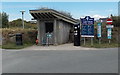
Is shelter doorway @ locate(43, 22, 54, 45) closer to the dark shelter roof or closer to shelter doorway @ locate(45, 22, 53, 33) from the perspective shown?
shelter doorway @ locate(45, 22, 53, 33)

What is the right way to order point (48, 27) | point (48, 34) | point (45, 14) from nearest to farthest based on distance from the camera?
point (45, 14), point (48, 34), point (48, 27)

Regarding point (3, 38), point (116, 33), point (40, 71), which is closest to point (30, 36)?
point (3, 38)

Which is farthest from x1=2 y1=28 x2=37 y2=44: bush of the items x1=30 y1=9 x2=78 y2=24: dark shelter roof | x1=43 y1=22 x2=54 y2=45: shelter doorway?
x1=30 y1=9 x2=78 y2=24: dark shelter roof

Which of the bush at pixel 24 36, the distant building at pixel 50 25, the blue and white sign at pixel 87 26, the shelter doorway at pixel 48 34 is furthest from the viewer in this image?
the bush at pixel 24 36

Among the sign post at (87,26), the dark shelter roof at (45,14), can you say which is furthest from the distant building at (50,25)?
the sign post at (87,26)

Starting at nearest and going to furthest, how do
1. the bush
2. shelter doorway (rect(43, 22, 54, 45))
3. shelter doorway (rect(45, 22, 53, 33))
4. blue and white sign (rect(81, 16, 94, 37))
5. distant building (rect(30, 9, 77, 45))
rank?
blue and white sign (rect(81, 16, 94, 37))
distant building (rect(30, 9, 77, 45))
shelter doorway (rect(43, 22, 54, 45))
shelter doorway (rect(45, 22, 53, 33))
the bush

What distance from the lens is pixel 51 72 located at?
770 centimetres

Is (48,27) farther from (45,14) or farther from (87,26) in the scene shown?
(87,26)

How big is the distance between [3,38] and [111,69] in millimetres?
17244

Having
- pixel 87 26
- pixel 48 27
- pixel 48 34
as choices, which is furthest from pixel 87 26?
pixel 48 27

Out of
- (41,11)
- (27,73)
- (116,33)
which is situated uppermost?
(41,11)

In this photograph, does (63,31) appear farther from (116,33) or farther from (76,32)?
(116,33)

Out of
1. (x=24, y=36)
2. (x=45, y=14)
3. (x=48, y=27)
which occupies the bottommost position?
(x=24, y=36)

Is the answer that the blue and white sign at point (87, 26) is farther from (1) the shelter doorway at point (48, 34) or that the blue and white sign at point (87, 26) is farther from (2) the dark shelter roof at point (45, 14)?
(1) the shelter doorway at point (48, 34)
